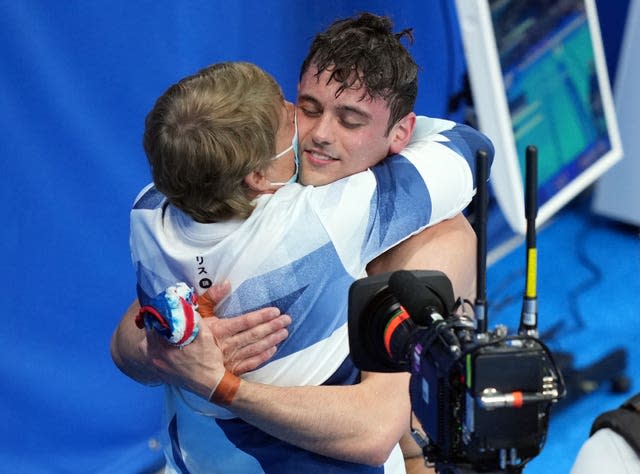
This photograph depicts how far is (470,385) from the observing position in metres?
1.07

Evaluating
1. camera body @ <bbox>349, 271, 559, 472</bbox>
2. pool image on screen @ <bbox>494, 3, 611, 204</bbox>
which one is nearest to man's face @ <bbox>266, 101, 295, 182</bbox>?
camera body @ <bbox>349, 271, 559, 472</bbox>

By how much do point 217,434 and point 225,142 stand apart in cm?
57

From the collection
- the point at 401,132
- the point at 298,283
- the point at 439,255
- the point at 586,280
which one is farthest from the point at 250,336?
the point at 586,280

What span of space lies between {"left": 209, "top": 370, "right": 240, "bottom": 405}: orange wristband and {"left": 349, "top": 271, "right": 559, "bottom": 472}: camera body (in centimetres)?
50

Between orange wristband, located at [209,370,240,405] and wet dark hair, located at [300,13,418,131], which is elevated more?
wet dark hair, located at [300,13,418,131]

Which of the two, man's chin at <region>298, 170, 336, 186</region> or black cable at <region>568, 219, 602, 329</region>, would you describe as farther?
black cable at <region>568, 219, 602, 329</region>

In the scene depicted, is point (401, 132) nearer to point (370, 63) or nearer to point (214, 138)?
point (370, 63)

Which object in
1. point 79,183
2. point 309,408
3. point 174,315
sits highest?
point 174,315

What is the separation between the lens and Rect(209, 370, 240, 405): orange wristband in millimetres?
1689

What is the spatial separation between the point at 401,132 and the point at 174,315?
61 cm

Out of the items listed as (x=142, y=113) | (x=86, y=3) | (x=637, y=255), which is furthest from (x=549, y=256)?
(x=86, y=3)

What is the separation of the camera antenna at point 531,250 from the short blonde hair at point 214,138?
0.62 m

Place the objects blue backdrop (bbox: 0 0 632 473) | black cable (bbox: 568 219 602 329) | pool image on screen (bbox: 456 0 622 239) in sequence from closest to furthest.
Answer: blue backdrop (bbox: 0 0 632 473), pool image on screen (bbox: 456 0 622 239), black cable (bbox: 568 219 602 329)

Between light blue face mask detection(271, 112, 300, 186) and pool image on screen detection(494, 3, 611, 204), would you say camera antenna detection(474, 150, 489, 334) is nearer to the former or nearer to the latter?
light blue face mask detection(271, 112, 300, 186)
